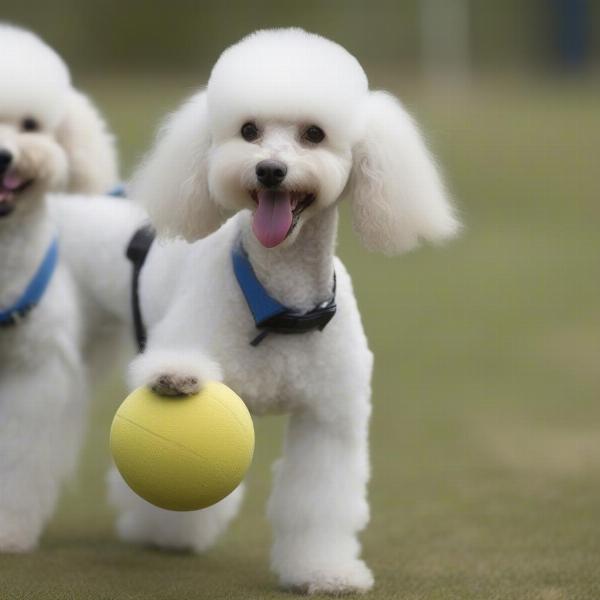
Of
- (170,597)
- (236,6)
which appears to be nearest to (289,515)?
(170,597)

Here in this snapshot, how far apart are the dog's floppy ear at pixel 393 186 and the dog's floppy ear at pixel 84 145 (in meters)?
1.35

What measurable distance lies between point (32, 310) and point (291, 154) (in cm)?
137

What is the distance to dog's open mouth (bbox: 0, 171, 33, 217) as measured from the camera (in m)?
4.43

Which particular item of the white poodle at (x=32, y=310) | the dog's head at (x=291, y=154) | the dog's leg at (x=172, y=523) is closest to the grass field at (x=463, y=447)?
the dog's leg at (x=172, y=523)

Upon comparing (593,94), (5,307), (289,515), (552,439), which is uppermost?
(593,94)

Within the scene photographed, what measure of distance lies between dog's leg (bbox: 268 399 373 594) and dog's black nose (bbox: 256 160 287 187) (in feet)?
2.47

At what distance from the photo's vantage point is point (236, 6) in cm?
2530

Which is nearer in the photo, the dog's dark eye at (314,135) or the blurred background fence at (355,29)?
the dog's dark eye at (314,135)

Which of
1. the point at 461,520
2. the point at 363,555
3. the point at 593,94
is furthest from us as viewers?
the point at 593,94

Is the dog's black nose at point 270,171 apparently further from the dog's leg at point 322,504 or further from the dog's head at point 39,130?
the dog's head at point 39,130

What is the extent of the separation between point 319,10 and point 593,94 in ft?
19.8

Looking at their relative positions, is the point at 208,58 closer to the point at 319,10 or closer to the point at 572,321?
the point at 319,10

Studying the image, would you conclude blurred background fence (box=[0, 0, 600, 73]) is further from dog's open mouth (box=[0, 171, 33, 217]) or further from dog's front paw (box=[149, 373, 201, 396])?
dog's front paw (box=[149, 373, 201, 396])

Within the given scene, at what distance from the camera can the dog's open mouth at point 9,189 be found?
174 inches
